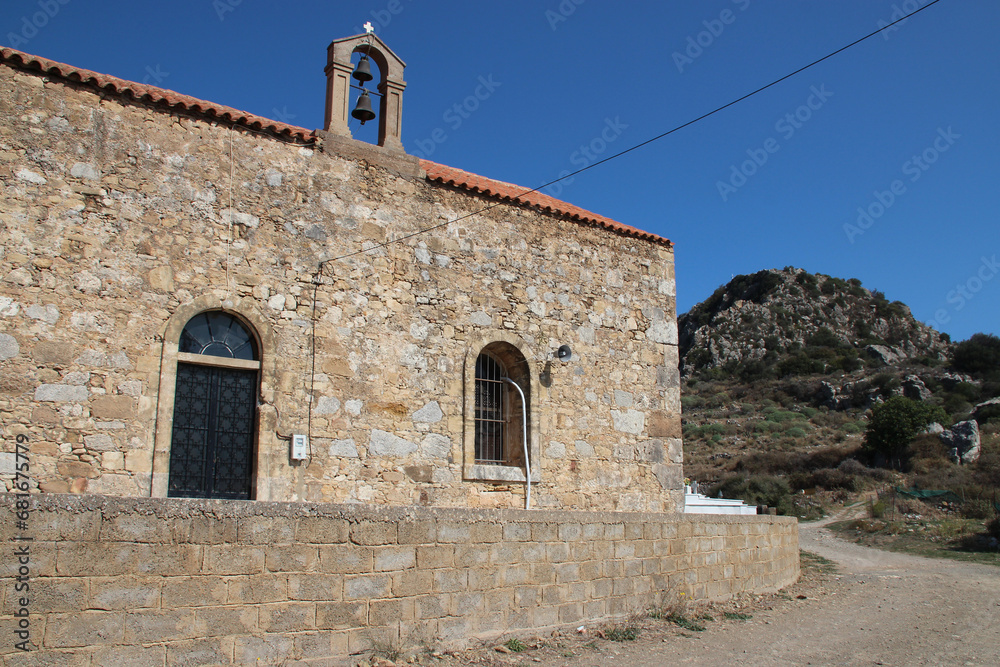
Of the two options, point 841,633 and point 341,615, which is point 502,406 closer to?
point 841,633

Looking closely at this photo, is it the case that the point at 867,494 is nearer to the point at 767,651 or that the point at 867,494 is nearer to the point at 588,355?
the point at 588,355

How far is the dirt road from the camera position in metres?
7.11

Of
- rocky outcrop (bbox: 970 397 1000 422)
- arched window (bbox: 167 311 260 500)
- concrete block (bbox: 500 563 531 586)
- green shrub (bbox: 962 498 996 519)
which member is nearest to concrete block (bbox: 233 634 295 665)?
concrete block (bbox: 500 563 531 586)

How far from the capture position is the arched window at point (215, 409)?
8.35 meters

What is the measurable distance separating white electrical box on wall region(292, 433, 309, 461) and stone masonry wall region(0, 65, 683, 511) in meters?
0.11

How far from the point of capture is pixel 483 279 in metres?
10.7

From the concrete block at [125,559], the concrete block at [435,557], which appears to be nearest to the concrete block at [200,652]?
the concrete block at [125,559]

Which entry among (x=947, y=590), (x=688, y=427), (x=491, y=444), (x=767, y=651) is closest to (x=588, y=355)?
(x=491, y=444)

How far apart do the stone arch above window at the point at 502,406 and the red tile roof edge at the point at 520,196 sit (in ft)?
7.08

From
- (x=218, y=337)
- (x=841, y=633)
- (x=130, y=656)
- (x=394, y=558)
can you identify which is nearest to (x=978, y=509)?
(x=841, y=633)

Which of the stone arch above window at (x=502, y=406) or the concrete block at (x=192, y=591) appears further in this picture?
the stone arch above window at (x=502, y=406)

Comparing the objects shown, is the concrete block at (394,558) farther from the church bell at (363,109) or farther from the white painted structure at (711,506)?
the white painted structure at (711,506)

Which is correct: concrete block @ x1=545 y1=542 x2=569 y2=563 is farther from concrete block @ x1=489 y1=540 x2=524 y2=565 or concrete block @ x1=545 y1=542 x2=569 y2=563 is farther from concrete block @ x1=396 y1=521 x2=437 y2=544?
concrete block @ x1=396 y1=521 x2=437 y2=544

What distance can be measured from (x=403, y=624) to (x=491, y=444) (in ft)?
15.6
